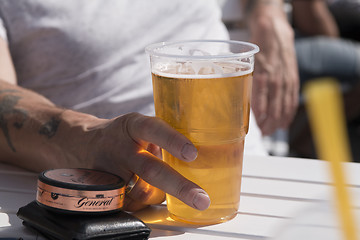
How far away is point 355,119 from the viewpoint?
3240 mm

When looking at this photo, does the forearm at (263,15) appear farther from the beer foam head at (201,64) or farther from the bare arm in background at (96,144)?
the beer foam head at (201,64)

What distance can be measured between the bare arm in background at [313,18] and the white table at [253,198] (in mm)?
1882

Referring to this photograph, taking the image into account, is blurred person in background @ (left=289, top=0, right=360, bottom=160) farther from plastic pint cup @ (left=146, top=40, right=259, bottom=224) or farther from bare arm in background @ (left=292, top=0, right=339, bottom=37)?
plastic pint cup @ (left=146, top=40, right=259, bottom=224)

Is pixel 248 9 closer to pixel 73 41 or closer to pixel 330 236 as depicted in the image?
pixel 73 41

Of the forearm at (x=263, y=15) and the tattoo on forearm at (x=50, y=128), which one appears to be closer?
the tattoo on forearm at (x=50, y=128)

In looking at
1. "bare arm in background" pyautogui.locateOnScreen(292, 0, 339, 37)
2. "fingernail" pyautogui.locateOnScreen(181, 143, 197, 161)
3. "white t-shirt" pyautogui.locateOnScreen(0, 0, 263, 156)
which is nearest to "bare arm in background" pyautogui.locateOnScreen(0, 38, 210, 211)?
"fingernail" pyautogui.locateOnScreen(181, 143, 197, 161)

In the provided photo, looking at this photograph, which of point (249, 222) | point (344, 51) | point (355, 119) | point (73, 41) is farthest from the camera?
point (355, 119)

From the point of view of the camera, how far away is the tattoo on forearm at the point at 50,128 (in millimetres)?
931

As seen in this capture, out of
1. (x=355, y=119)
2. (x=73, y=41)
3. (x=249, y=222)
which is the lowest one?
(x=355, y=119)

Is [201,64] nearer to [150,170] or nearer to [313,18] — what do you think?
[150,170]

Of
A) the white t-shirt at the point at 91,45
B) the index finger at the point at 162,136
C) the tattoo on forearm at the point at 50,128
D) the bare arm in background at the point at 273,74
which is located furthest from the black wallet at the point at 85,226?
the bare arm in background at the point at 273,74

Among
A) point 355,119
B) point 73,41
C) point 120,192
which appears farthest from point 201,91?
point 355,119

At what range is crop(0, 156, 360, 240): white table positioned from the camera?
74 centimetres

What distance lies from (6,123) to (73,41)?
0.39 metres
